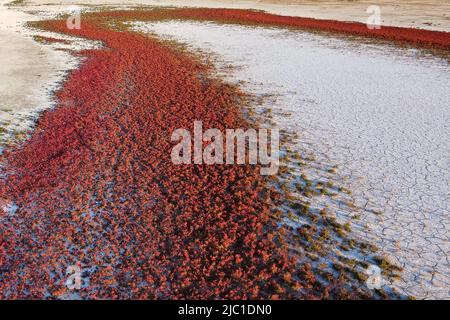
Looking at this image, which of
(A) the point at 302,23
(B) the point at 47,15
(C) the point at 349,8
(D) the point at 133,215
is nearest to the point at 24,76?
(D) the point at 133,215

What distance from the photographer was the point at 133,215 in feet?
33.0

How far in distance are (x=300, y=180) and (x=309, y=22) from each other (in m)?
34.3

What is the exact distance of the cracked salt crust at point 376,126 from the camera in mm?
9266

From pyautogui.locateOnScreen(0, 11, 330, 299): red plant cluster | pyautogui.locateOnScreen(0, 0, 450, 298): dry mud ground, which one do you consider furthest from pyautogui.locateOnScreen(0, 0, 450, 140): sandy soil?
pyautogui.locateOnScreen(0, 11, 330, 299): red plant cluster

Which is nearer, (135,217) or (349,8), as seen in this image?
(135,217)

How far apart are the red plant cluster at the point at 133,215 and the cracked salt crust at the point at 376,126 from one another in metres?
2.45

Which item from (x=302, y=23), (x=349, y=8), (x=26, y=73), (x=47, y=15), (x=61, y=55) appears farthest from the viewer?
(x=349, y=8)

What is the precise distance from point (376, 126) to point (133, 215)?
10.5m

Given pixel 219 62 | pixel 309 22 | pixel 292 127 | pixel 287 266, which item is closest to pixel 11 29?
pixel 219 62

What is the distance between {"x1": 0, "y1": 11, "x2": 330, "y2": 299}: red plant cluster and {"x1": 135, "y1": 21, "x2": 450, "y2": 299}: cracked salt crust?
2.45 metres

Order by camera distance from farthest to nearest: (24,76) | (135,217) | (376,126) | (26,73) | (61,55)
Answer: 1. (61,55)
2. (26,73)
3. (24,76)
4. (376,126)
5. (135,217)

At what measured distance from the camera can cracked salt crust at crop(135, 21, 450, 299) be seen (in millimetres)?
9266

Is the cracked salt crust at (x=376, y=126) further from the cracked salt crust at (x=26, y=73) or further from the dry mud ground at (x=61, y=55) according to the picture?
the cracked salt crust at (x=26, y=73)

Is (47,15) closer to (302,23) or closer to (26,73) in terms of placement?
(26,73)
